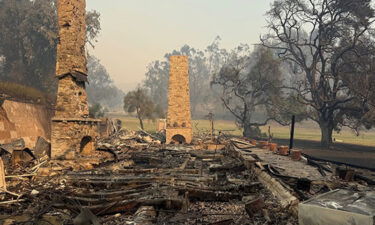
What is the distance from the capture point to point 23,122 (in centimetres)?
2028

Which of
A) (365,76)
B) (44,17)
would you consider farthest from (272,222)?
(44,17)

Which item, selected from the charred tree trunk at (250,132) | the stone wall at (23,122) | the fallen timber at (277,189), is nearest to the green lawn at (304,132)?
the charred tree trunk at (250,132)

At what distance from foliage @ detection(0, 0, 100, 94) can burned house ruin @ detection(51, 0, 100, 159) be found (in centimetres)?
2332

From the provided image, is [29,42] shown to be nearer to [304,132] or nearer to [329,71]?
[329,71]

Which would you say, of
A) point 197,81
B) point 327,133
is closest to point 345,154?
point 327,133

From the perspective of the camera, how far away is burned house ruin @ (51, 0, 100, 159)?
13746 mm

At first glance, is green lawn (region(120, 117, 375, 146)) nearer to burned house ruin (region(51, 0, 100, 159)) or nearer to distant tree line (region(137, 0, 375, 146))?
distant tree line (region(137, 0, 375, 146))

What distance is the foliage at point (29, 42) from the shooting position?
36.0 m

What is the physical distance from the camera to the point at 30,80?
37.3 metres

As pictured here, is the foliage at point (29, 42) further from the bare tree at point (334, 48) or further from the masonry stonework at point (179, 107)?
the bare tree at point (334, 48)

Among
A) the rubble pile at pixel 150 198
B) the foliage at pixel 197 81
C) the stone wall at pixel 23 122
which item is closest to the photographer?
the rubble pile at pixel 150 198

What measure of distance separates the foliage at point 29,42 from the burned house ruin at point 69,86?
2332 cm

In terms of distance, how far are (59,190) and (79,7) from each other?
418 inches

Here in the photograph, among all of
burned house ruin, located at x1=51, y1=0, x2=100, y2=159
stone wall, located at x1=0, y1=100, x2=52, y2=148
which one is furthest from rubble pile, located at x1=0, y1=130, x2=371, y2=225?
stone wall, located at x1=0, y1=100, x2=52, y2=148
